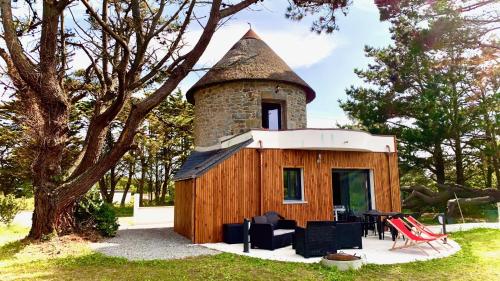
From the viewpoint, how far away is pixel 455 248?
32.9ft

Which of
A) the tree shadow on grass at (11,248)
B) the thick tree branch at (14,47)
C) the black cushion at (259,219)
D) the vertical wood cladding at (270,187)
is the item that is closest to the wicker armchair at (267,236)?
the black cushion at (259,219)

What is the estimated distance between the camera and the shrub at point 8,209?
658 inches

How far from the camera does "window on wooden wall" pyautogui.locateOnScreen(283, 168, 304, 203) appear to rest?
43.7ft

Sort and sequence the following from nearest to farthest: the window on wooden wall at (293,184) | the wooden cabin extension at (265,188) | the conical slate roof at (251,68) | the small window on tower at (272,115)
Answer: the wooden cabin extension at (265,188), the window on wooden wall at (293,184), the conical slate roof at (251,68), the small window on tower at (272,115)

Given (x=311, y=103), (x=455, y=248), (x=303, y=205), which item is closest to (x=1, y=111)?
(x=311, y=103)

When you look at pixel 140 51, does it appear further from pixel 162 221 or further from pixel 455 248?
pixel 162 221

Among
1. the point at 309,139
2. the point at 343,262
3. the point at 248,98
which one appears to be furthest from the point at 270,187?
the point at 343,262

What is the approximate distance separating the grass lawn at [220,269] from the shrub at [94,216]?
140 inches

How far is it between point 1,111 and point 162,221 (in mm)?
14788

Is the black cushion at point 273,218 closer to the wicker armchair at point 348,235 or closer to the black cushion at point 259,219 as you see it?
the black cushion at point 259,219

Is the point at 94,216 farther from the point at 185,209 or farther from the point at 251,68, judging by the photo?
the point at 251,68

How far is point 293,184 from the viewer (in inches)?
532

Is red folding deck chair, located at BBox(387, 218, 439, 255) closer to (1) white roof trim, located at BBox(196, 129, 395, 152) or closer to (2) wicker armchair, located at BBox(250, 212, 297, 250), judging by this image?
(2) wicker armchair, located at BBox(250, 212, 297, 250)

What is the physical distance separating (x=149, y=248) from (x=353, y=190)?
8724 mm
